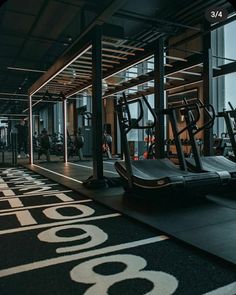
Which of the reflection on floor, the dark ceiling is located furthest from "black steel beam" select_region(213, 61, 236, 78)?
the reflection on floor

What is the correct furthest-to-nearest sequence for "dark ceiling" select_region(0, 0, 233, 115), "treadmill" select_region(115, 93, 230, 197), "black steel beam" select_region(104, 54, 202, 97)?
"dark ceiling" select_region(0, 0, 233, 115)
"black steel beam" select_region(104, 54, 202, 97)
"treadmill" select_region(115, 93, 230, 197)

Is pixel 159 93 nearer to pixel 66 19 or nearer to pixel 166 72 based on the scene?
pixel 166 72

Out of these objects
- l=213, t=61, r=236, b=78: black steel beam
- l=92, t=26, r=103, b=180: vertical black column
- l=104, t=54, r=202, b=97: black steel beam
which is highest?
l=104, t=54, r=202, b=97: black steel beam

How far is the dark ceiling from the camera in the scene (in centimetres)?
687

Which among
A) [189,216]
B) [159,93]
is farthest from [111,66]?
[189,216]

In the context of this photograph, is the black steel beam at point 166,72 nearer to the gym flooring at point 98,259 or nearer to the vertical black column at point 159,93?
the vertical black column at point 159,93

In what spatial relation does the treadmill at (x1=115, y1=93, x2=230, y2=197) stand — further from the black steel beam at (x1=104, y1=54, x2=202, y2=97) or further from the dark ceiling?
the dark ceiling

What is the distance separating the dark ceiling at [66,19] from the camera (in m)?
6.87

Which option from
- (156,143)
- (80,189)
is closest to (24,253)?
(80,189)

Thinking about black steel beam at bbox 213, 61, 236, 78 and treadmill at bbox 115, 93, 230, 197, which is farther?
black steel beam at bbox 213, 61, 236, 78

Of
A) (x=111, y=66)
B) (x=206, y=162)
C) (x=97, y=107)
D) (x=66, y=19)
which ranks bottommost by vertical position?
(x=206, y=162)

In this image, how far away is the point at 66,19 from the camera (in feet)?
25.1

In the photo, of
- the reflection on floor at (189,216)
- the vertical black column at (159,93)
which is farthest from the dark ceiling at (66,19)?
the reflection on floor at (189,216)

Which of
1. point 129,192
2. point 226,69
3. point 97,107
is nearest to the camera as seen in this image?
point 129,192
